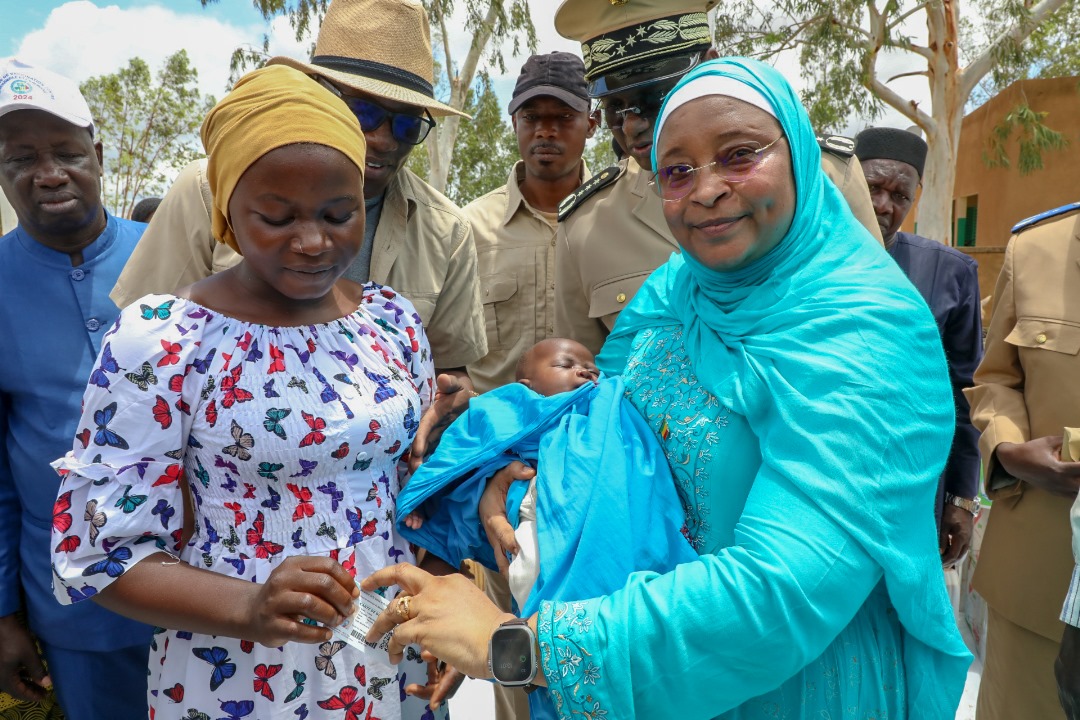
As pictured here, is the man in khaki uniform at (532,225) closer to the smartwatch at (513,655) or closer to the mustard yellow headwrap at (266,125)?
the mustard yellow headwrap at (266,125)

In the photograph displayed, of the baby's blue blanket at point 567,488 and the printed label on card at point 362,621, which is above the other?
the baby's blue blanket at point 567,488

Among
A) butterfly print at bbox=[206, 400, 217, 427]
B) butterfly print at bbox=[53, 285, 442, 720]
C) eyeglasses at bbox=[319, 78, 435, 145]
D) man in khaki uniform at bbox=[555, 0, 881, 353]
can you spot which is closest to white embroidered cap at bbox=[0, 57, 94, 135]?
eyeglasses at bbox=[319, 78, 435, 145]

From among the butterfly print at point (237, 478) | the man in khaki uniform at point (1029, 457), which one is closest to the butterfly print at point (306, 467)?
the butterfly print at point (237, 478)

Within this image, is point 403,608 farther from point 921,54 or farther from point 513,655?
point 921,54

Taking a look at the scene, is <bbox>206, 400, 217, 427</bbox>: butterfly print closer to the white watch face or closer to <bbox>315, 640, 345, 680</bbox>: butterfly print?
<bbox>315, 640, 345, 680</bbox>: butterfly print

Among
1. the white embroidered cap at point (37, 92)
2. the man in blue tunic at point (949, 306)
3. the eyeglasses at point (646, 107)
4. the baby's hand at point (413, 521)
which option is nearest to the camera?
the baby's hand at point (413, 521)

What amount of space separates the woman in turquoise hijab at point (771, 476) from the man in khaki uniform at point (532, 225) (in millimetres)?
2250

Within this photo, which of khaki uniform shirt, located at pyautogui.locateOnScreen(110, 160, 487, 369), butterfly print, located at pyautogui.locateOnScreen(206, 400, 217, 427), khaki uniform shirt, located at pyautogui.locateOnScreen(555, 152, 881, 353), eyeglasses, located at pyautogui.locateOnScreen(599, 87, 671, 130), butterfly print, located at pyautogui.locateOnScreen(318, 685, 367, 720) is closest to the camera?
butterfly print, located at pyautogui.locateOnScreen(206, 400, 217, 427)

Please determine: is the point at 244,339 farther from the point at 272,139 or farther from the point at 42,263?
the point at 42,263

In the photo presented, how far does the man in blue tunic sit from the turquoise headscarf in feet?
7.71

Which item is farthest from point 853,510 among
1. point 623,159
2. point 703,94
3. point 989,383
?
point 623,159

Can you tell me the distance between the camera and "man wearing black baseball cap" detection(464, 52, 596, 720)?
13.4ft

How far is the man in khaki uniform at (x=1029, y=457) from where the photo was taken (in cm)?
286

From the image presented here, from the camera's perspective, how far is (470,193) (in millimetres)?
27875
